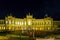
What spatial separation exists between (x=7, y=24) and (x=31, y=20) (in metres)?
8.29

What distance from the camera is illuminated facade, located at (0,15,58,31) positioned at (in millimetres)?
90312

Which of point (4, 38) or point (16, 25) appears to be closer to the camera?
point (4, 38)

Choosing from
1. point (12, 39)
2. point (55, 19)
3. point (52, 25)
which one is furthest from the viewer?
point (55, 19)

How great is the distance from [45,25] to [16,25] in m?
9.97

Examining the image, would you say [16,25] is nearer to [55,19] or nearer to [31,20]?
[31,20]

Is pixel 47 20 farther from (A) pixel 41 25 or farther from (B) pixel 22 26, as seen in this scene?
(B) pixel 22 26

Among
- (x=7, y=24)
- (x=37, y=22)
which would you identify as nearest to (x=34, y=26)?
(x=37, y=22)

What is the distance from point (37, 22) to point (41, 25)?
175cm

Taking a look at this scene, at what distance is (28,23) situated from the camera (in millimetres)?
91562

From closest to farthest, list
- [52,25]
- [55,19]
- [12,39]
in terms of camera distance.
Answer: [12,39]
[52,25]
[55,19]

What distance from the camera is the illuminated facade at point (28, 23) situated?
296 ft

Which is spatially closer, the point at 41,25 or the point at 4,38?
the point at 4,38

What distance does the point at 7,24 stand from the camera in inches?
3575

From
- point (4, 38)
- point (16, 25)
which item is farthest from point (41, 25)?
point (4, 38)
